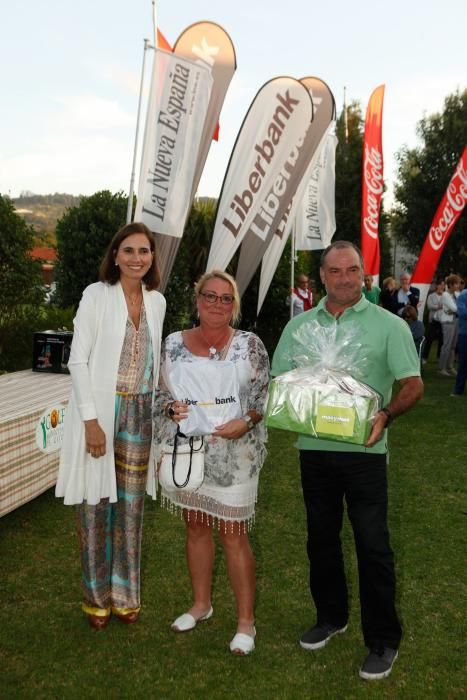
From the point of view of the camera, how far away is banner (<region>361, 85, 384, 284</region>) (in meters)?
14.0

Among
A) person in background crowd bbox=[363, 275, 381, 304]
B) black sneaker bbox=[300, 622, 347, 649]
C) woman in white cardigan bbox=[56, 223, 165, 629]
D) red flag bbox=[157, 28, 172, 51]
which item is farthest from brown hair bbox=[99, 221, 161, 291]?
person in background crowd bbox=[363, 275, 381, 304]

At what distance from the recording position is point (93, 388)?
3336 millimetres

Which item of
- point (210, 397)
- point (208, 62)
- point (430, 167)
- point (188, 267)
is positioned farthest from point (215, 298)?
point (430, 167)

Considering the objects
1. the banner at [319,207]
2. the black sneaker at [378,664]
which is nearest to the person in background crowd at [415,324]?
the banner at [319,207]

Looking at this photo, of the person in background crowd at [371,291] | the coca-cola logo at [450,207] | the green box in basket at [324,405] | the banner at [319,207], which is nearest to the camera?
the green box in basket at [324,405]

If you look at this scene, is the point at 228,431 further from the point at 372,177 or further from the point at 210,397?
the point at 372,177

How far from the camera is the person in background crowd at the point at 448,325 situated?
14055 millimetres

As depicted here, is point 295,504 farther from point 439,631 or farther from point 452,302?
point 452,302

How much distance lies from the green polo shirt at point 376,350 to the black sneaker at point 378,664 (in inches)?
39.2

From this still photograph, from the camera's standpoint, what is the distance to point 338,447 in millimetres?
2998

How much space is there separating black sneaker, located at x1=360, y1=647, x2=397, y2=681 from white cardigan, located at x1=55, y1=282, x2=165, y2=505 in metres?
1.45

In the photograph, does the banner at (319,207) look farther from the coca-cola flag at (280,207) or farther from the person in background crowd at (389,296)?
the coca-cola flag at (280,207)

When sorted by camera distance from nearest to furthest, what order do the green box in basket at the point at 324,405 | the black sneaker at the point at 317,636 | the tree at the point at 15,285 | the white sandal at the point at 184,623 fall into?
the green box in basket at the point at 324,405
the black sneaker at the point at 317,636
the white sandal at the point at 184,623
the tree at the point at 15,285

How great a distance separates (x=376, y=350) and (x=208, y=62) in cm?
675
